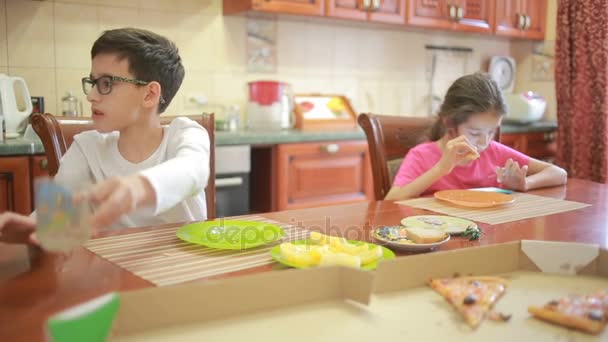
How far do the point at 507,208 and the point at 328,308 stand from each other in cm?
80

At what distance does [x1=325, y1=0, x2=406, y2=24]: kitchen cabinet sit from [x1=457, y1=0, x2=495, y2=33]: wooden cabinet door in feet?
1.65

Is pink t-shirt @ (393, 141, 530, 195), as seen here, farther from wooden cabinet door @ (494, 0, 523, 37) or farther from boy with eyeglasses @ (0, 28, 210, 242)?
wooden cabinet door @ (494, 0, 523, 37)

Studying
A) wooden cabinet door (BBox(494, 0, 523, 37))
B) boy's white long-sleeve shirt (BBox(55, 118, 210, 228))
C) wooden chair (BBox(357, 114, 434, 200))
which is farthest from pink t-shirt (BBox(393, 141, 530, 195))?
wooden cabinet door (BBox(494, 0, 523, 37))

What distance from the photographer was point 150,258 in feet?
3.18

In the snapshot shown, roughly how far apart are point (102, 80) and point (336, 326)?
0.87 meters

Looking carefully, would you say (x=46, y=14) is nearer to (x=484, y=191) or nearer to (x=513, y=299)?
(x=484, y=191)

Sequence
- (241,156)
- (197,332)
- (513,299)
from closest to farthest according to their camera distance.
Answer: (197,332), (513,299), (241,156)

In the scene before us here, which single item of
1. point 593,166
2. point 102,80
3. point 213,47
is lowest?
point 593,166

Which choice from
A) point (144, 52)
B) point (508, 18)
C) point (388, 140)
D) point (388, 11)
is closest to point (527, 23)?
point (508, 18)

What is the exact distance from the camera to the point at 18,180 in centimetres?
219

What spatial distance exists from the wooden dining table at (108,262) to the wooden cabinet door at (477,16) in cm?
242

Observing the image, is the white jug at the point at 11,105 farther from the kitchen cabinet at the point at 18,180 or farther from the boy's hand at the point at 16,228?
the boy's hand at the point at 16,228

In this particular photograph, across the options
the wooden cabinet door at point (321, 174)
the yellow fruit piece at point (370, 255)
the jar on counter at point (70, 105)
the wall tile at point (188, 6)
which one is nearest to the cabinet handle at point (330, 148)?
the wooden cabinet door at point (321, 174)

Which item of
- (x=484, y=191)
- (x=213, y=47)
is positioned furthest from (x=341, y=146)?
(x=484, y=191)
